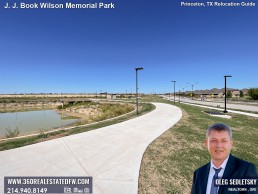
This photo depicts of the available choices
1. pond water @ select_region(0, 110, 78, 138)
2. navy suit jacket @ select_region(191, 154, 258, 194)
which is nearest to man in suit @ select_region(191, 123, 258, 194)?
navy suit jacket @ select_region(191, 154, 258, 194)

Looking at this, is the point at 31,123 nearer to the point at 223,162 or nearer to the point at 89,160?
the point at 89,160

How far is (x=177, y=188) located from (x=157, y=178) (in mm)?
596

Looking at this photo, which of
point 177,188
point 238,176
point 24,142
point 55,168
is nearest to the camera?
point 238,176

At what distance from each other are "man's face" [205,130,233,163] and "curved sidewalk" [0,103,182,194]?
3171 mm

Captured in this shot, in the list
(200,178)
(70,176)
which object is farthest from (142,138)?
(200,178)

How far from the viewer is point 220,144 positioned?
4.76 ft

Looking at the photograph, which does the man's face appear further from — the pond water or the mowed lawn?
the pond water

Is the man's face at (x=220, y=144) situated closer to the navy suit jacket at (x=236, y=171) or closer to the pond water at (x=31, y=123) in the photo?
the navy suit jacket at (x=236, y=171)

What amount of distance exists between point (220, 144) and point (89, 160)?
503 cm

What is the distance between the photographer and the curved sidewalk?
4539mm

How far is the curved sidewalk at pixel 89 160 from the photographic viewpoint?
14.9 feet

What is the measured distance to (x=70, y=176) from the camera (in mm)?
4672

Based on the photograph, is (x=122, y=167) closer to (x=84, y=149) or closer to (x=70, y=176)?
(x=70, y=176)

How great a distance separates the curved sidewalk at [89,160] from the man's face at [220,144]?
3171 mm
